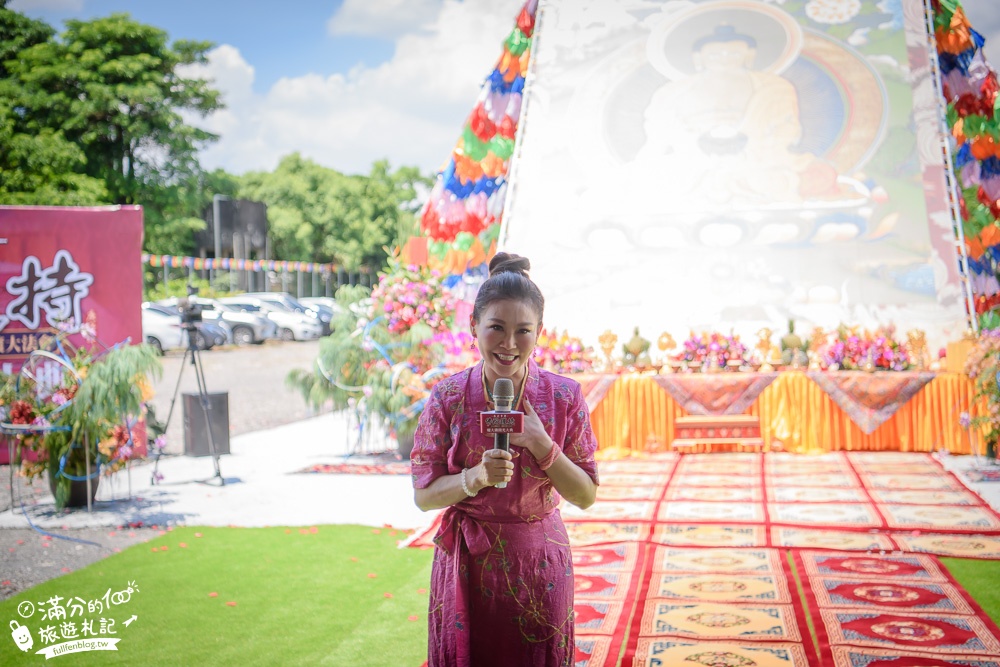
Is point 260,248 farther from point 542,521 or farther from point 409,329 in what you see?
point 542,521

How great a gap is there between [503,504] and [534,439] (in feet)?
0.59

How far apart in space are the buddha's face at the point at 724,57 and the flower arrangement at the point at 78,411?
5.58m

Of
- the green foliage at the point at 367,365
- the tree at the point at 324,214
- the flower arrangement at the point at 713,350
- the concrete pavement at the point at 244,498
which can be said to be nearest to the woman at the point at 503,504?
the concrete pavement at the point at 244,498

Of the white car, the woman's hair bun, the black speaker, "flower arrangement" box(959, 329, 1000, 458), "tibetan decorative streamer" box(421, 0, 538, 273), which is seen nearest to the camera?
the woman's hair bun

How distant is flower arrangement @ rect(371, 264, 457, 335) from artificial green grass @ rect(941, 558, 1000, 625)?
3.80 meters

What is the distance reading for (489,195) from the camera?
6738 millimetres

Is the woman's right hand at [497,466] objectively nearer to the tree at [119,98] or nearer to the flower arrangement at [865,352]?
the flower arrangement at [865,352]

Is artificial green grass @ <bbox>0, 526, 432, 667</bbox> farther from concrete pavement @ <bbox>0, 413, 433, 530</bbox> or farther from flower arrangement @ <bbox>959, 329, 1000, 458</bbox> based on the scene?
flower arrangement @ <bbox>959, 329, 1000, 458</bbox>

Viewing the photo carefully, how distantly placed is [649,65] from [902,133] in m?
2.29

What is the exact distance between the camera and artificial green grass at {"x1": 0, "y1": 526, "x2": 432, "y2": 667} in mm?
3158

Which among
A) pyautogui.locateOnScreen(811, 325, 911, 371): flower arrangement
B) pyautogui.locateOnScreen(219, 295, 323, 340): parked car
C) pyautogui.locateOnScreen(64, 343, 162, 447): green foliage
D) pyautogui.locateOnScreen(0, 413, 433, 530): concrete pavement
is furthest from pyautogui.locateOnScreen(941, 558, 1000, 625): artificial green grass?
pyautogui.locateOnScreen(219, 295, 323, 340): parked car

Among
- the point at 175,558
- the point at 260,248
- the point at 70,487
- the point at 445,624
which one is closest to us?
the point at 445,624

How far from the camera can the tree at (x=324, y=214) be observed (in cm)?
3250

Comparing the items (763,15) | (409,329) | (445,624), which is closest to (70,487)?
(409,329)
